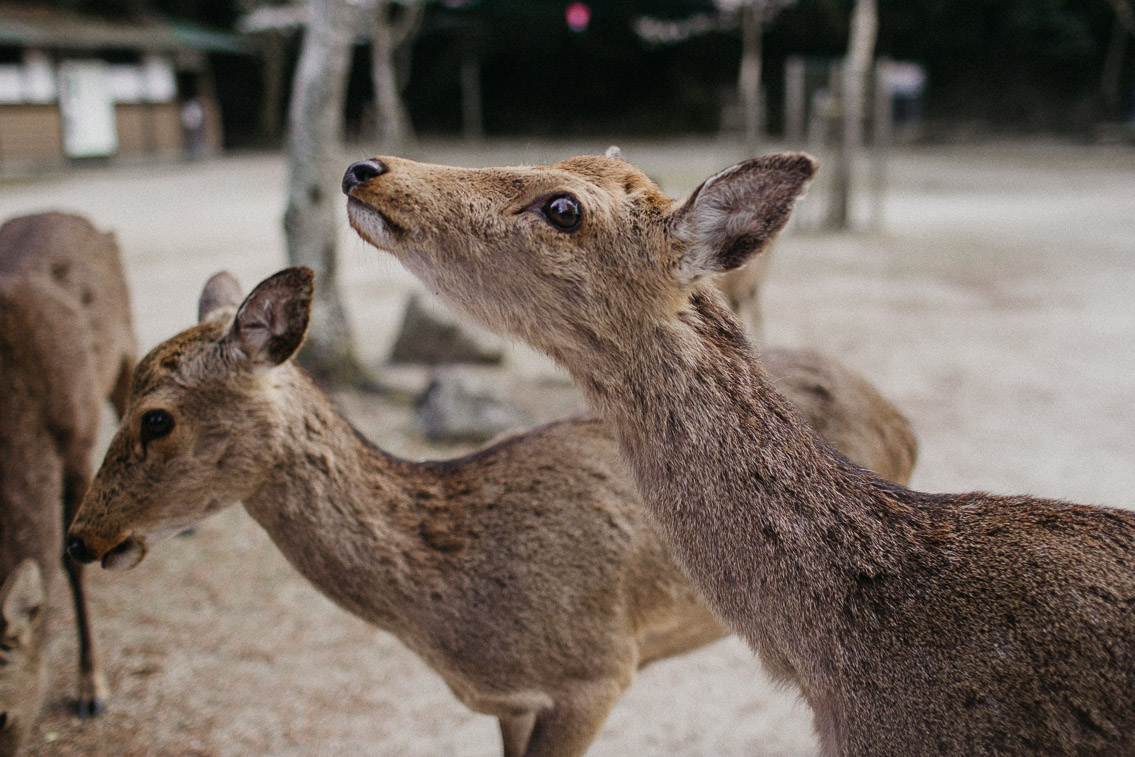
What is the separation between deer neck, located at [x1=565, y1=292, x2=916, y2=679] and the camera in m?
1.79

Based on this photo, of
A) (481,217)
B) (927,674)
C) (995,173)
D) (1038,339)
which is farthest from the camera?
(995,173)

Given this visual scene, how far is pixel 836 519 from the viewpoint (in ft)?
5.94

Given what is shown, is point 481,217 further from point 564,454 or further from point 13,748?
point 13,748

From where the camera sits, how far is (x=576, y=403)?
21.0 ft

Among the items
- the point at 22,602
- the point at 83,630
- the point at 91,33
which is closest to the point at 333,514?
the point at 22,602

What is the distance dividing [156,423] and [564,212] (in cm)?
117

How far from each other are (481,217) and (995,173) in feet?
68.7

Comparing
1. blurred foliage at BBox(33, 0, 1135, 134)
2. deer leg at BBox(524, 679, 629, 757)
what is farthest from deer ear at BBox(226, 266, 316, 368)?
blurred foliage at BBox(33, 0, 1135, 134)

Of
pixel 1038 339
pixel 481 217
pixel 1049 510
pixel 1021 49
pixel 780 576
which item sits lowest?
pixel 1038 339

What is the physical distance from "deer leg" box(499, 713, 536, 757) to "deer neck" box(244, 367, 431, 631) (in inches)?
18.2

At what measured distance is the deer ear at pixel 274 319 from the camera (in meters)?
2.15

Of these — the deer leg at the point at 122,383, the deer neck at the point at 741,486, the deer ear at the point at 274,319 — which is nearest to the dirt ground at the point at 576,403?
the deer neck at the point at 741,486

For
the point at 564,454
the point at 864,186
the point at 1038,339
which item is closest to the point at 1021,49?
the point at 864,186

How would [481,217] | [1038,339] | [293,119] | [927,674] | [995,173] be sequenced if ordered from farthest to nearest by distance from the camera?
[995,173] < [1038,339] < [293,119] < [481,217] < [927,674]
